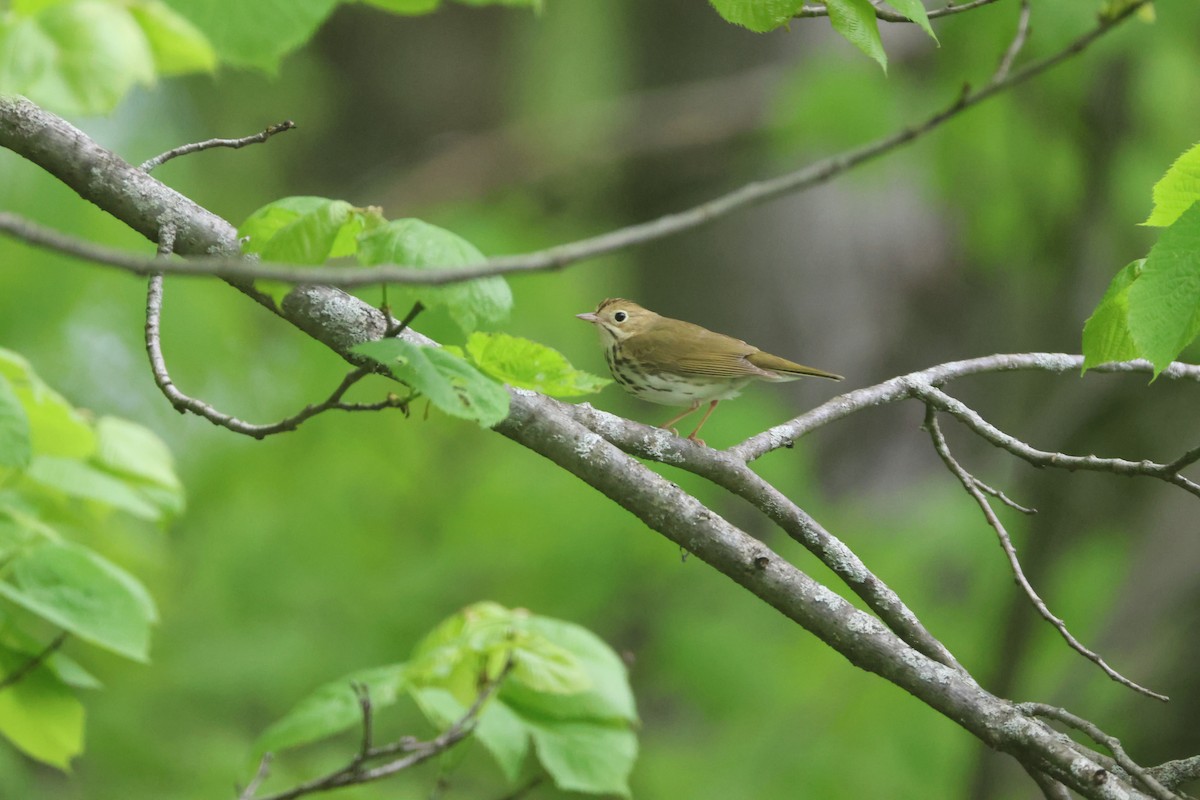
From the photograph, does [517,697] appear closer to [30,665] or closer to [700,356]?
[30,665]

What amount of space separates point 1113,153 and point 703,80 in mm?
3189

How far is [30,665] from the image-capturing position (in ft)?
9.62

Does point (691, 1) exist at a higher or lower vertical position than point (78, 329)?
higher

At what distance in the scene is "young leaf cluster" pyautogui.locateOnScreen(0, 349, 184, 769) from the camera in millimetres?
2814

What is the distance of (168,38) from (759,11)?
193 centimetres

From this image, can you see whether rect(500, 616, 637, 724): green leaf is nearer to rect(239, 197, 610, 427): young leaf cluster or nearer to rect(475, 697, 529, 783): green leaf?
rect(475, 697, 529, 783): green leaf

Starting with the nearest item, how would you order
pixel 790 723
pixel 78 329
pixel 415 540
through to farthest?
pixel 790 723 < pixel 415 540 < pixel 78 329

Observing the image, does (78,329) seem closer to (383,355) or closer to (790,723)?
(790,723)

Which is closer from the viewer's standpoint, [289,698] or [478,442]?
[289,698]

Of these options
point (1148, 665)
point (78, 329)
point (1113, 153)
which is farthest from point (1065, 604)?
point (78, 329)

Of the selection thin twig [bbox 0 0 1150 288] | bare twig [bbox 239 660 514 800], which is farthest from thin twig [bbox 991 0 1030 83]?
bare twig [bbox 239 660 514 800]

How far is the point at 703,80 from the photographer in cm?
948

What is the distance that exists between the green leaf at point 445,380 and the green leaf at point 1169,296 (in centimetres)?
116

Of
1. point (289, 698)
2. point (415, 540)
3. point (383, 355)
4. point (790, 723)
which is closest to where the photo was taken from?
point (383, 355)
